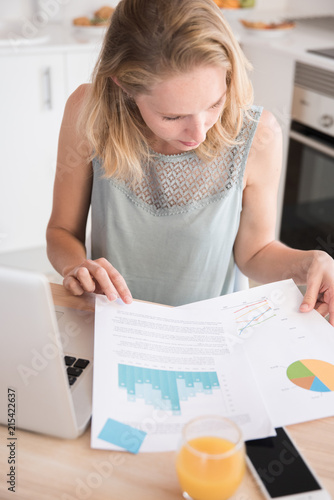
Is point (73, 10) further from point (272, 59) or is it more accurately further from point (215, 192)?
point (215, 192)

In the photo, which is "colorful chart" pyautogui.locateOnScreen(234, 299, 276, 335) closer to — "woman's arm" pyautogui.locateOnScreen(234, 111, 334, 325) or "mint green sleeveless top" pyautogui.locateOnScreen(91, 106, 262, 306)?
"woman's arm" pyautogui.locateOnScreen(234, 111, 334, 325)

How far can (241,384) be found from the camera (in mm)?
798

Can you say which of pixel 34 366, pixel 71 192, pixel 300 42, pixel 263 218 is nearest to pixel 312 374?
pixel 34 366

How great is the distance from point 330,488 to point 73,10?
2650 mm

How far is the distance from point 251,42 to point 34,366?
86.0 inches

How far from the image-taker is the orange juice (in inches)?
24.2

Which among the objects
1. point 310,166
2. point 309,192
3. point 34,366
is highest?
point 34,366

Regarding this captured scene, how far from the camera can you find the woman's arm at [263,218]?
1.17 meters

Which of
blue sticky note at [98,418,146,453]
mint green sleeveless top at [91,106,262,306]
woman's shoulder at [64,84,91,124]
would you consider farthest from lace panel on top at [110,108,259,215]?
blue sticky note at [98,418,146,453]

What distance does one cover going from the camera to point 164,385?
0.79m

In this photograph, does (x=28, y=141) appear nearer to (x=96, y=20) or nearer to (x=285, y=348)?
(x=96, y=20)

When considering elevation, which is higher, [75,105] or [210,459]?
[75,105]

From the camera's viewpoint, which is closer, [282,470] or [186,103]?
[282,470]

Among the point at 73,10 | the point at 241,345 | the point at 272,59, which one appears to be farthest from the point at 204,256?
the point at 73,10
